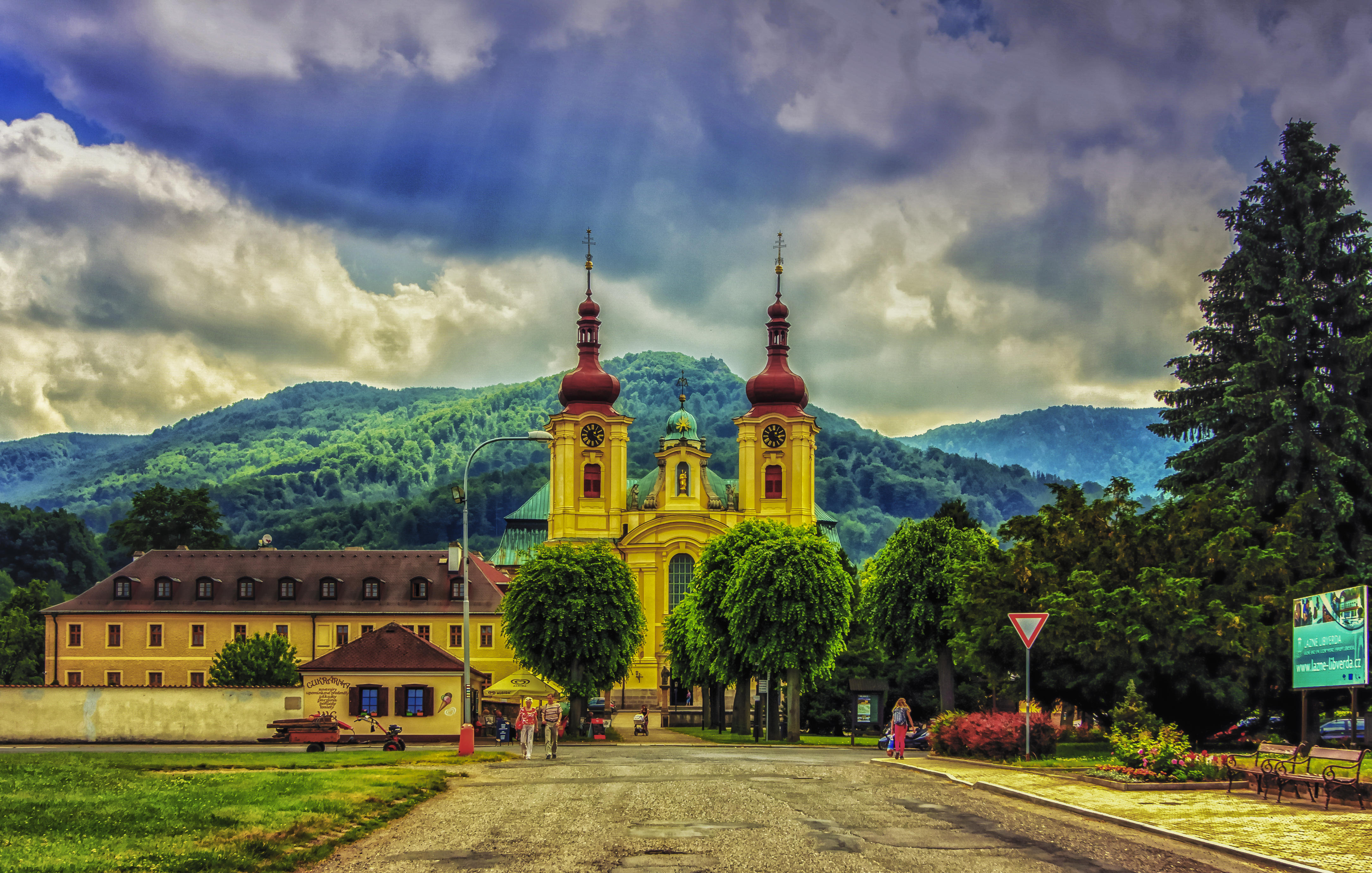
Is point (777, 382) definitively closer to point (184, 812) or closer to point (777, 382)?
point (777, 382)

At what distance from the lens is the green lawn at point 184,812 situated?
516 inches

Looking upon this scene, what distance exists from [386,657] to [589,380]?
5318 cm

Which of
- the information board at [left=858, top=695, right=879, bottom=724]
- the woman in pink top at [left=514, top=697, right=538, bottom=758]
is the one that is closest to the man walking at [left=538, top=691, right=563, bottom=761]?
the woman in pink top at [left=514, top=697, right=538, bottom=758]

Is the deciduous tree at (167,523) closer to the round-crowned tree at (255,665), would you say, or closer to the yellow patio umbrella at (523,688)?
the round-crowned tree at (255,665)

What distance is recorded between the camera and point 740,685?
59.4 metres

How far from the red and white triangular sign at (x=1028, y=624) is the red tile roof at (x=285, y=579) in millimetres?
49976

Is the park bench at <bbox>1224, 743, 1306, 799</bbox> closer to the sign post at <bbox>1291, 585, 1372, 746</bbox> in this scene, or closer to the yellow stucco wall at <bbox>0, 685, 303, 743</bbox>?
the sign post at <bbox>1291, 585, 1372, 746</bbox>

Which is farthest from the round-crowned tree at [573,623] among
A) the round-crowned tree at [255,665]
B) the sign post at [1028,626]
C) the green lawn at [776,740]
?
the sign post at [1028,626]

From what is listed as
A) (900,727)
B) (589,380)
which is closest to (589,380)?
(589,380)

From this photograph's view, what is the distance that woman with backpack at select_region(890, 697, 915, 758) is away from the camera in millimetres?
33156

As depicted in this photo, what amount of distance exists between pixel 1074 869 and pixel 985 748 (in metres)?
16.9

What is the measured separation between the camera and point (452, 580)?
252 ft

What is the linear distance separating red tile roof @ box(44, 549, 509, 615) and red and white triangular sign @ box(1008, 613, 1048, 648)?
164 feet

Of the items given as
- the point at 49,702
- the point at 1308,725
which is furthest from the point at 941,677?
the point at 49,702
